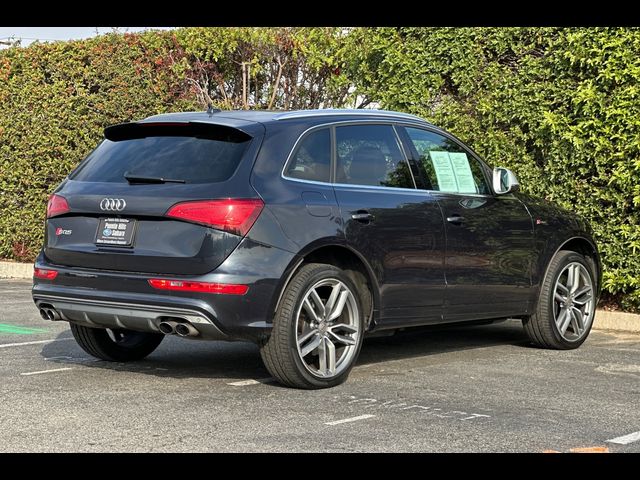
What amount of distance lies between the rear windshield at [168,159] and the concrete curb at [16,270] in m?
8.38

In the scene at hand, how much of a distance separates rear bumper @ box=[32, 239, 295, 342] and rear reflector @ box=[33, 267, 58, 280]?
33 centimetres

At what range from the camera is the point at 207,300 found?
714cm

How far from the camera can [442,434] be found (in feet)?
20.5

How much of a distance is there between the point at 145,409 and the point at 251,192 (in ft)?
4.86

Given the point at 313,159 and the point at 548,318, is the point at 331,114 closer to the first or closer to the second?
the point at 313,159

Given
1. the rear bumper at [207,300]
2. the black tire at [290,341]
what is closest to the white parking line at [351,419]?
the black tire at [290,341]

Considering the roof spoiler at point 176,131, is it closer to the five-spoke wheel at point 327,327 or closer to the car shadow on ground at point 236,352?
the five-spoke wheel at point 327,327

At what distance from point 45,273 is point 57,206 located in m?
0.45

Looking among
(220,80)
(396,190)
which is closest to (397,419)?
(396,190)

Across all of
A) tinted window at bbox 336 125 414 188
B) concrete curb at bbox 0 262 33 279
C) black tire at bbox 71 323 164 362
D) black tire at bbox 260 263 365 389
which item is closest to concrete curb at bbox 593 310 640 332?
tinted window at bbox 336 125 414 188
